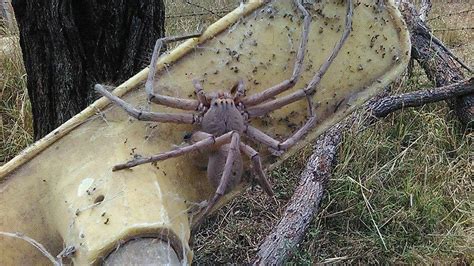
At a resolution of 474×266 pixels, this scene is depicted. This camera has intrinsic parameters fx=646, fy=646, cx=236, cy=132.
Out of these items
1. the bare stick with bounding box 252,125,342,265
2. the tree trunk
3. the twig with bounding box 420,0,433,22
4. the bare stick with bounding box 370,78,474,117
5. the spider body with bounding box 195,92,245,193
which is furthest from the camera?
the twig with bounding box 420,0,433,22

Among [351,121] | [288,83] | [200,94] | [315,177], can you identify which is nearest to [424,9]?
[351,121]

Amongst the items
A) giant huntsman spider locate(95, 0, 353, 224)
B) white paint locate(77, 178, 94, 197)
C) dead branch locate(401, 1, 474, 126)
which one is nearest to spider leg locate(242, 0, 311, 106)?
giant huntsman spider locate(95, 0, 353, 224)

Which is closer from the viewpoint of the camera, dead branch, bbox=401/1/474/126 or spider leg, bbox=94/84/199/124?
spider leg, bbox=94/84/199/124

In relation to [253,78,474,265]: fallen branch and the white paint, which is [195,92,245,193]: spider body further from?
[253,78,474,265]: fallen branch

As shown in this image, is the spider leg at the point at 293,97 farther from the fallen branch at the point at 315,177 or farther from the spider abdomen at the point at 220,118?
the fallen branch at the point at 315,177

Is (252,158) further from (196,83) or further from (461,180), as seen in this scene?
(461,180)

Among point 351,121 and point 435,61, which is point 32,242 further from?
point 435,61
